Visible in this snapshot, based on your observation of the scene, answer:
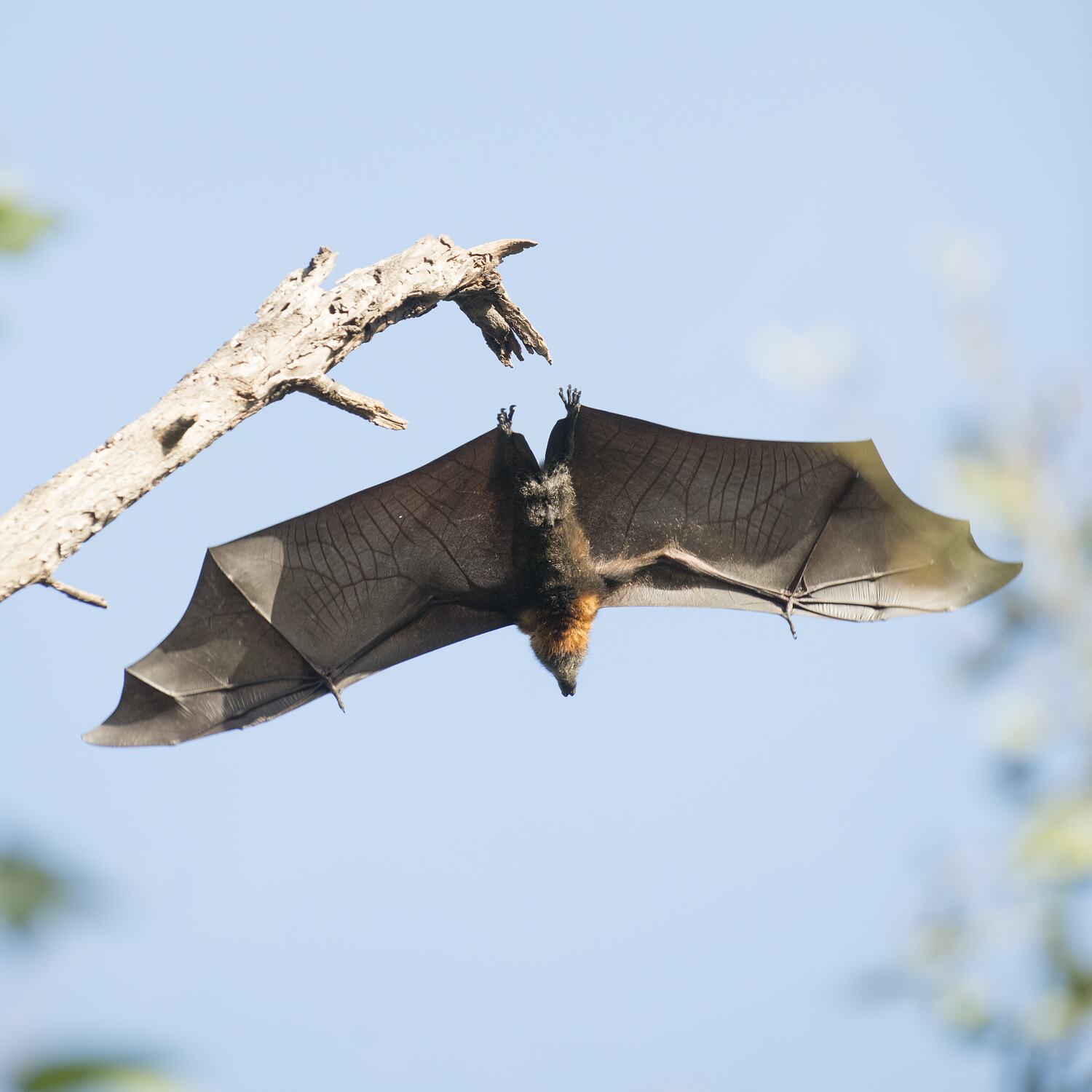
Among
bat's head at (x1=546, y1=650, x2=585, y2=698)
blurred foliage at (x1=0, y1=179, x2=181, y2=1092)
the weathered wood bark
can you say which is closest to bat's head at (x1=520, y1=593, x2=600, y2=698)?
bat's head at (x1=546, y1=650, x2=585, y2=698)

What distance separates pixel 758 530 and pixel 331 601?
3.52m

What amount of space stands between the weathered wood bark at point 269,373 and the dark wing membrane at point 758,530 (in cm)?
123

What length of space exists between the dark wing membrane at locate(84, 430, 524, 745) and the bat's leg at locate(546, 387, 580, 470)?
39cm

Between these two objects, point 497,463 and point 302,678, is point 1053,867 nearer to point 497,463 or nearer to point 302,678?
point 497,463

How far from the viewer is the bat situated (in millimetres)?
8109

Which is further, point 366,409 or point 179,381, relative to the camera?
point 366,409

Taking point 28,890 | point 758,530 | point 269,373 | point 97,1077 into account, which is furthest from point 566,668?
point 28,890

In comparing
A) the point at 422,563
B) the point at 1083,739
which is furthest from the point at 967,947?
the point at 422,563

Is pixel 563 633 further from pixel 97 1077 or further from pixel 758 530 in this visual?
pixel 97 1077

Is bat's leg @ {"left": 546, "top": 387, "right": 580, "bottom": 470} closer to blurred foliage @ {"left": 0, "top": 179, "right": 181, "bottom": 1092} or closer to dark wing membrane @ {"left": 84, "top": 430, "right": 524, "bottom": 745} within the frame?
dark wing membrane @ {"left": 84, "top": 430, "right": 524, "bottom": 745}

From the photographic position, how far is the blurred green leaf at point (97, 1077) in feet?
Answer: 3.95

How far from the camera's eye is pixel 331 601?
8641 mm

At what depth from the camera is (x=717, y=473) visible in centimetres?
874

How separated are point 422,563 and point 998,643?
636 cm
